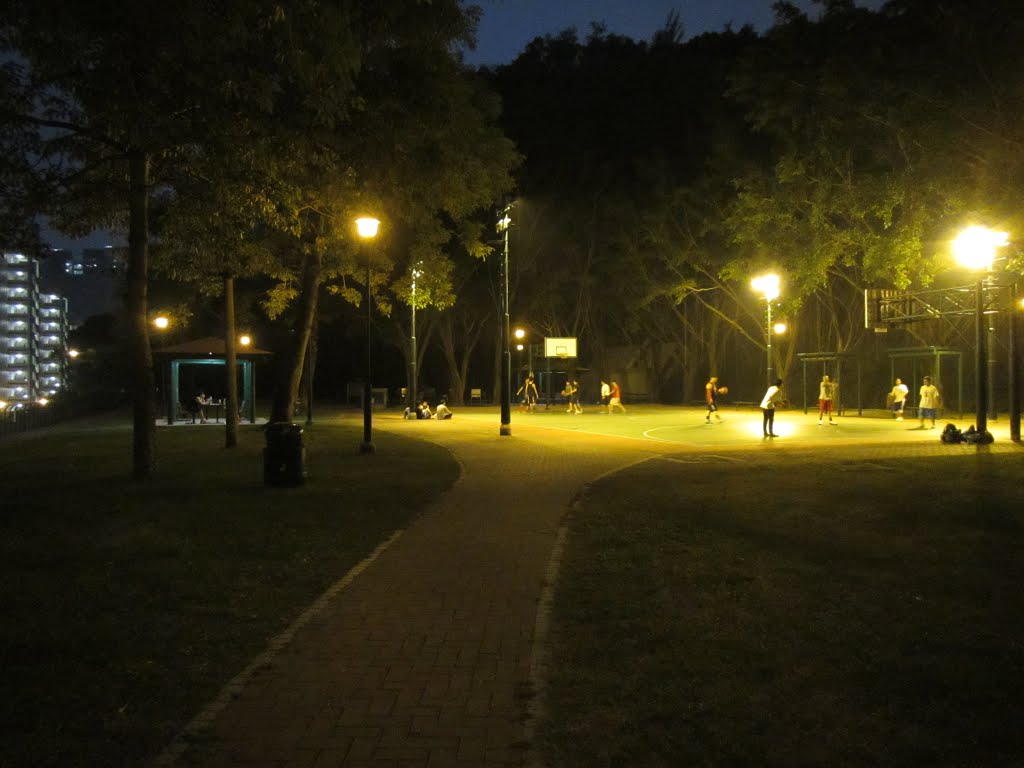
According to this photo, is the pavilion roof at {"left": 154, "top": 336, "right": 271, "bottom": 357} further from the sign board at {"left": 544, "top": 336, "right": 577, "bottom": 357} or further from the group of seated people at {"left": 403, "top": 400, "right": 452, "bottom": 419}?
the sign board at {"left": 544, "top": 336, "right": 577, "bottom": 357}

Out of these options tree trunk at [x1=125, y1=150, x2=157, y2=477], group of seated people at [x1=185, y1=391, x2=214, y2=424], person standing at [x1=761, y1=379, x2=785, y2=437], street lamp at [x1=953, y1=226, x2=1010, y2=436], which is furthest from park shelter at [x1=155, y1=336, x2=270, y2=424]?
street lamp at [x1=953, y1=226, x2=1010, y2=436]

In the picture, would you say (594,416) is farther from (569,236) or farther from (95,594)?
(95,594)

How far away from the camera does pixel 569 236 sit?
44625mm

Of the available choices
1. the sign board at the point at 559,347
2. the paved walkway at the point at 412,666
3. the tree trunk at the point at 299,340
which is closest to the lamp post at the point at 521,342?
the sign board at the point at 559,347

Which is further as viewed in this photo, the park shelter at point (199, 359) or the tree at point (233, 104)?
the park shelter at point (199, 359)

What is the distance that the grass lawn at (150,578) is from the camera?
15.2ft

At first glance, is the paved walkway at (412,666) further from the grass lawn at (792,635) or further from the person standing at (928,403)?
the person standing at (928,403)

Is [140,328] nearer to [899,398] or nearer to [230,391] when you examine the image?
[230,391]

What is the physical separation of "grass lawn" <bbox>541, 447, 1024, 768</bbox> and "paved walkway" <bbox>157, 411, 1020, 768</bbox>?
0.29m

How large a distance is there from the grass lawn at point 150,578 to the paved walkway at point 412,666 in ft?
1.02

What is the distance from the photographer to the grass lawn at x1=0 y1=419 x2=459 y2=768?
4.63 meters

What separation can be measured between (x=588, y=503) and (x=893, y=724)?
7731mm

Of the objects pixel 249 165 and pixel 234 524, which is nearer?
pixel 234 524

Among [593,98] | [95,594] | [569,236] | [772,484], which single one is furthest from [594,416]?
[95,594]
